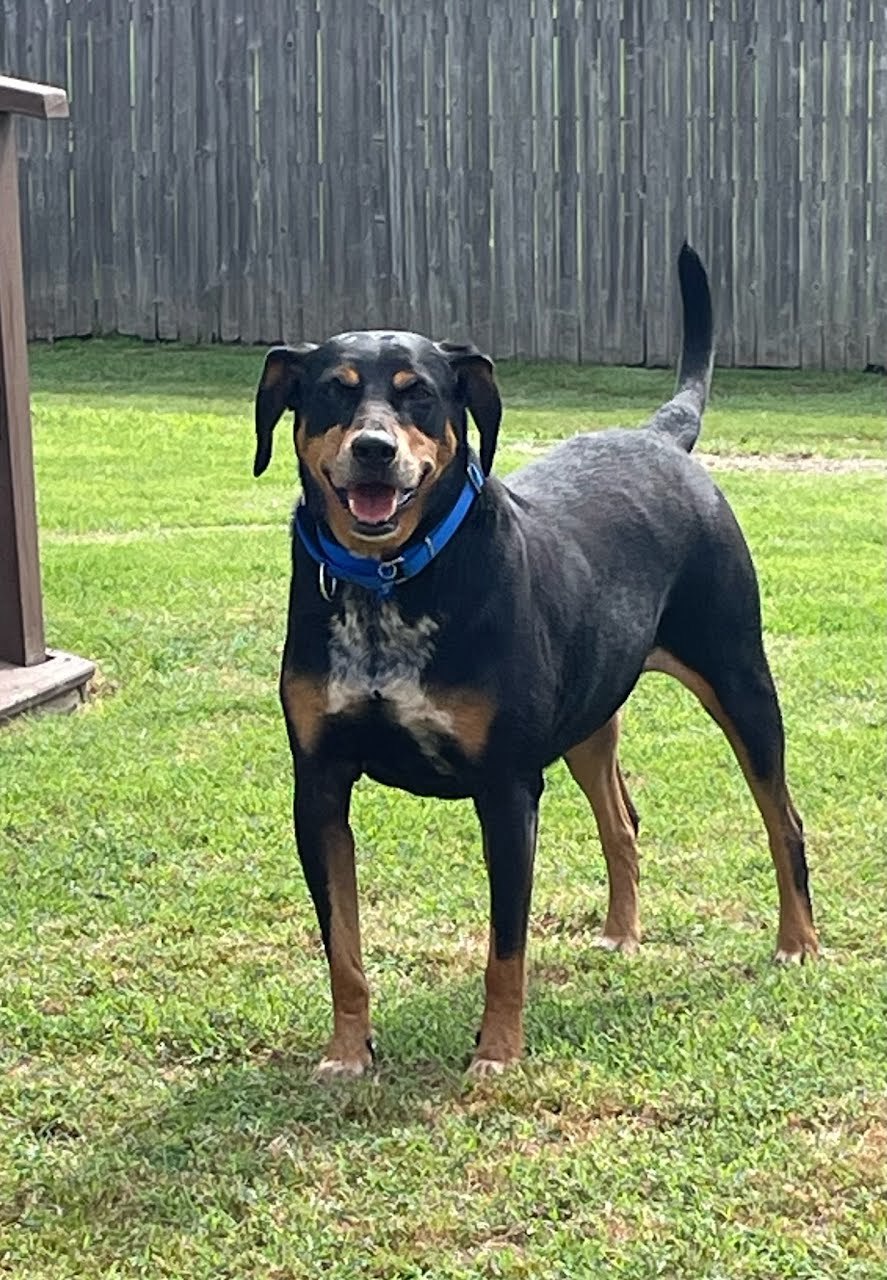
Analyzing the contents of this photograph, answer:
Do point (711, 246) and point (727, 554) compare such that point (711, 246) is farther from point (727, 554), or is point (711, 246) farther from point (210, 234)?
point (727, 554)

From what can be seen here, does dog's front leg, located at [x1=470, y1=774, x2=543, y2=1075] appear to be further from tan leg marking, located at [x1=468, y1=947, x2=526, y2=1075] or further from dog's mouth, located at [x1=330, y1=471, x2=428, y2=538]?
dog's mouth, located at [x1=330, y1=471, x2=428, y2=538]

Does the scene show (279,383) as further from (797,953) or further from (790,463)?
(790,463)

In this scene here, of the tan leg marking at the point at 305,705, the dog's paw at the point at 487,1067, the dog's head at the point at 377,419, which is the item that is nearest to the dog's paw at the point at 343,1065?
the dog's paw at the point at 487,1067

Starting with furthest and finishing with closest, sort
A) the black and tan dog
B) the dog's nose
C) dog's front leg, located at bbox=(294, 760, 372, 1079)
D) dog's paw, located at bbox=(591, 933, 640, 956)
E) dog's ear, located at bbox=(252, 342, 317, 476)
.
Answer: dog's paw, located at bbox=(591, 933, 640, 956) < dog's front leg, located at bbox=(294, 760, 372, 1079) < dog's ear, located at bbox=(252, 342, 317, 476) < the black and tan dog < the dog's nose

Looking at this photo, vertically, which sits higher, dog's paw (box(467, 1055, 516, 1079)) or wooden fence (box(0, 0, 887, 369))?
wooden fence (box(0, 0, 887, 369))

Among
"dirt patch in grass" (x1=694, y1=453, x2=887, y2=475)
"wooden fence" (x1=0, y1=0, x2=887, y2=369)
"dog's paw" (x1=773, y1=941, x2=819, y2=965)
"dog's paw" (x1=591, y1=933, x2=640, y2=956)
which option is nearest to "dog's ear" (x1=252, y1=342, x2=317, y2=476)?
"dog's paw" (x1=591, y1=933, x2=640, y2=956)

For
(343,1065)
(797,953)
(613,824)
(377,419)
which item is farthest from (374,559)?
(797,953)

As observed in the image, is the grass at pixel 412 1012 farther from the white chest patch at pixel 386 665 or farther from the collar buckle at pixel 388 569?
the collar buckle at pixel 388 569

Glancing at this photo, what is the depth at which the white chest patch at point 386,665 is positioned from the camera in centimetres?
445

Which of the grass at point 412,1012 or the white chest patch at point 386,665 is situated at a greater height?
the white chest patch at point 386,665

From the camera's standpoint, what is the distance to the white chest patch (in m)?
Result: 4.45

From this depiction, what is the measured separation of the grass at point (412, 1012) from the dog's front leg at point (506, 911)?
8cm

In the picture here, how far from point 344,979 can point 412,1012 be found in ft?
1.17

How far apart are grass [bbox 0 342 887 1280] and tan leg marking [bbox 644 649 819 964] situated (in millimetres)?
82
